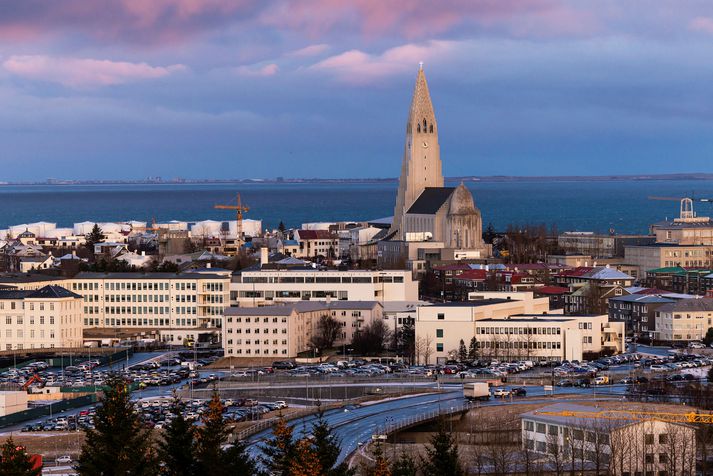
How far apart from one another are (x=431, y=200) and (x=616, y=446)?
203 ft

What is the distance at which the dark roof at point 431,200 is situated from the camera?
9488cm

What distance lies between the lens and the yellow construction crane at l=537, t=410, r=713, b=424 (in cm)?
3712

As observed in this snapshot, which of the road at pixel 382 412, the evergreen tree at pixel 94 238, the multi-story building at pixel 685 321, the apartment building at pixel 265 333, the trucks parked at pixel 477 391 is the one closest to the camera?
the road at pixel 382 412

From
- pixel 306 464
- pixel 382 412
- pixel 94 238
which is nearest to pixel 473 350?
pixel 382 412

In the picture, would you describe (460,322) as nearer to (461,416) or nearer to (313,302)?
(313,302)

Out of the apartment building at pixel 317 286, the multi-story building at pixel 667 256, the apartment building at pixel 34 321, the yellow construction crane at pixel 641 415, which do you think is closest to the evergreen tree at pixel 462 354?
the apartment building at pixel 317 286

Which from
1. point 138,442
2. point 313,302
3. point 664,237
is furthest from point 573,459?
point 664,237

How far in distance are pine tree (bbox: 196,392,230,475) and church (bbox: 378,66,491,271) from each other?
178ft

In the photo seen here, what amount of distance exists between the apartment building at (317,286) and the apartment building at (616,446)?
86.5 ft

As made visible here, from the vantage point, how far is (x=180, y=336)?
62281 mm

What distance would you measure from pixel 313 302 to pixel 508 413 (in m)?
20.3

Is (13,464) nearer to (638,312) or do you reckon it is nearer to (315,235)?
(638,312)

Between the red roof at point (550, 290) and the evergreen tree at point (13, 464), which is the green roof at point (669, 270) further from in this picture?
the evergreen tree at point (13, 464)

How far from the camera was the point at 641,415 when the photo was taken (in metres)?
37.4
